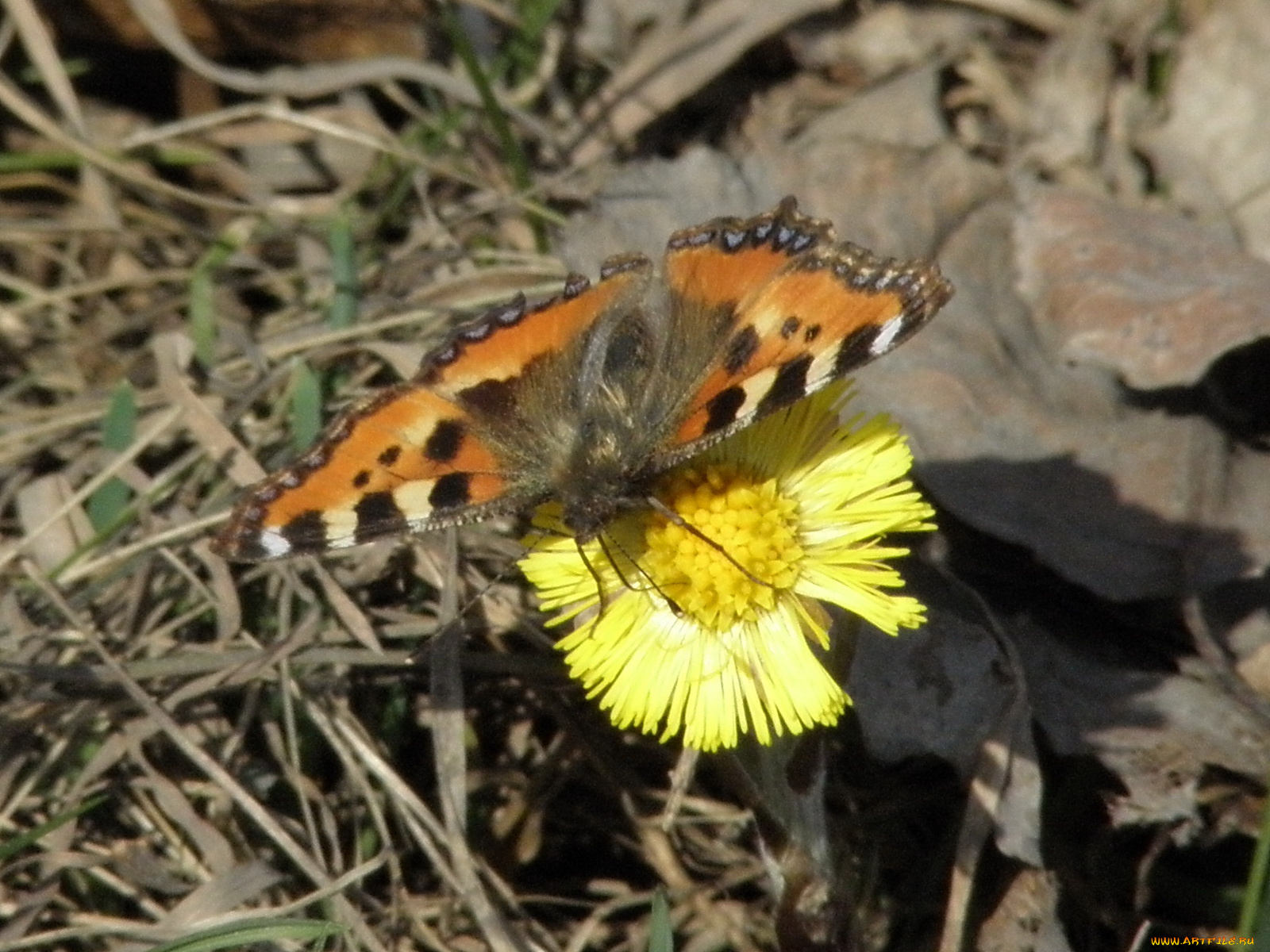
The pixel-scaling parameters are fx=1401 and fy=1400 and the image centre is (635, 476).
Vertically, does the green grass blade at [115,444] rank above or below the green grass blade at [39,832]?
above

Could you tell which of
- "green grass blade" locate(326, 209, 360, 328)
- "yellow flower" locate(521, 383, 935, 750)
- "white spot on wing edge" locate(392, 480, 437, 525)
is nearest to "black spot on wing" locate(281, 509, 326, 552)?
"white spot on wing edge" locate(392, 480, 437, 525)

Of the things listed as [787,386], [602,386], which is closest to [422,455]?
[602,386]

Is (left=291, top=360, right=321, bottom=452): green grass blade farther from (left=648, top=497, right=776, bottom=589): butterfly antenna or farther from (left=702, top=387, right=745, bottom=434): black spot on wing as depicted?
(left=702, top=387, right=745, bottom=434): black spot on wing

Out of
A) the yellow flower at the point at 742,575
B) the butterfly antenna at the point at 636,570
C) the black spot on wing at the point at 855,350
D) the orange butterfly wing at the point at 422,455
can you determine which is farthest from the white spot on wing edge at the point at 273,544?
the black spot on wing at the point at 855,350

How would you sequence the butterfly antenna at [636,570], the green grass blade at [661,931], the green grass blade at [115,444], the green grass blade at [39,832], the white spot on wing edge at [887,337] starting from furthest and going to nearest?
the green grass blade at [115,444]
the green grass blade at [39,832]
the butterfly antenna at [636,570]
the green grass blade at [661,931]
the white spot on wing edge at [887,337]

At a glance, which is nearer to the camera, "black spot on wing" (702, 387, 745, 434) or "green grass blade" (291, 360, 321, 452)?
"black spot on wing" (702, 387, 745, 434)

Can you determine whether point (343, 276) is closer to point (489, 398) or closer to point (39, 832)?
point (489, 398)

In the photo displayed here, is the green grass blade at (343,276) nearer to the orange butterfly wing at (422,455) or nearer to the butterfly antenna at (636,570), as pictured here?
the orange butterfly wing at (422,455)
